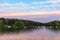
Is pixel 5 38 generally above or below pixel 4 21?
below

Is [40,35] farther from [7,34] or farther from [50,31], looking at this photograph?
[7,34]

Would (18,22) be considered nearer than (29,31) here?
Yes

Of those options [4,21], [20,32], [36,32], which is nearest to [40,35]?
[36,32]

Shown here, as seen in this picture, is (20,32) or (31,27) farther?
(20,32)

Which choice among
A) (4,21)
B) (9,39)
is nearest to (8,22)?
(4,21)

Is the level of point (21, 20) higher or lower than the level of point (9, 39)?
higher

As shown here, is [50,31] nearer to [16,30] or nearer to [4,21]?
[16,30]
